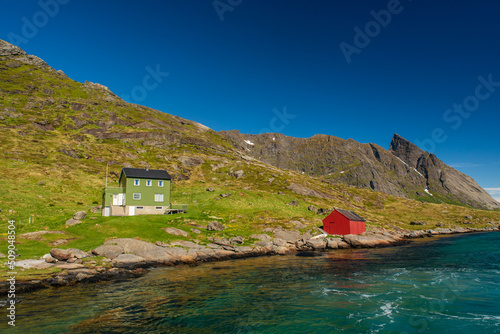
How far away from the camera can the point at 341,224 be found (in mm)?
71625

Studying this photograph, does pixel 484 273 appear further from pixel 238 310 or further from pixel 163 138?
pixel 163 138

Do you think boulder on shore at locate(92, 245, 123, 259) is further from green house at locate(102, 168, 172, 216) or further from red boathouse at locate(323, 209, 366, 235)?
red boathouse at locate(323, 209, 366, 235)

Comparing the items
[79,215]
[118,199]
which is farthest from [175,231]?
[118,199]

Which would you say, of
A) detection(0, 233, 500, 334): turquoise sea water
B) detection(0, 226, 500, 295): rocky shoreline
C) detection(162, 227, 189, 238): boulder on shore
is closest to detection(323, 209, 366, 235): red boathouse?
detection(0, 226, 500, 295): rocky shoreline

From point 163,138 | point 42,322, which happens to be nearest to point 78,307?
point 42,322

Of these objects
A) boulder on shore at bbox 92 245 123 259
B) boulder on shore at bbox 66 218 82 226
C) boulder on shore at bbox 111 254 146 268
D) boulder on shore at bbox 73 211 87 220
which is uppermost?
boulder on shore at bbox 73 211 87 220

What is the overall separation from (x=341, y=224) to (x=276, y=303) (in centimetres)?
5286

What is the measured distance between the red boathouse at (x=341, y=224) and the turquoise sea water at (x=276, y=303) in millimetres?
33130

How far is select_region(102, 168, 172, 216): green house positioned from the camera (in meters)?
63.6

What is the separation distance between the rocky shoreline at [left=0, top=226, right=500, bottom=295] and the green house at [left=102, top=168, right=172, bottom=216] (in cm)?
2187

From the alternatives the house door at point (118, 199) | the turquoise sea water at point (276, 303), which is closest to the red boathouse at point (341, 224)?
the turquoise sea water at point (276, 303)

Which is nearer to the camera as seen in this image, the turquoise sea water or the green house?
the turquoise sea water

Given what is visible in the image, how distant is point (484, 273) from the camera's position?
116 feet

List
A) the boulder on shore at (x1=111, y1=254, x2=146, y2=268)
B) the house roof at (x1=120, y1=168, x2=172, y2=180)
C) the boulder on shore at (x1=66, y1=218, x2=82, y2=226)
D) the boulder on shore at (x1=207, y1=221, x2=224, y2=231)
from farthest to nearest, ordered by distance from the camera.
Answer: the house roof at (x1=120, y1=168, x2=172, y2=180)
the boulder on shore at (x1=207, y1=221, x2=224, y2=231)
the boulder on shore at (x1=66, y1=218, x2=82, y2=226)
the boulder on shore at (x1=111, y1=254, x2=146, y2=268)
